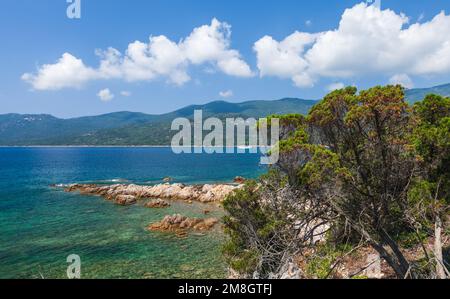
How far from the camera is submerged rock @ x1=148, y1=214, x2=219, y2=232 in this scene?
1251 inches

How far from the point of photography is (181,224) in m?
32.3

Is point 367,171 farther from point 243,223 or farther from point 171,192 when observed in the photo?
A: point 171,192

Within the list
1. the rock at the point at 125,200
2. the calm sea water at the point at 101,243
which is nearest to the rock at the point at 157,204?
the calm sea water at the point at 101,243

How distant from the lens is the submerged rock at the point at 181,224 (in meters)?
31.8

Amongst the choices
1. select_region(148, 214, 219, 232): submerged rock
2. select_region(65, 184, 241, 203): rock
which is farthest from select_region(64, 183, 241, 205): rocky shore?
select_region(148, 214, 219, 232): submerged rock

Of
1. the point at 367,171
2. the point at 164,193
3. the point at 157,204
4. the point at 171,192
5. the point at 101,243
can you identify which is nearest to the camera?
the point at 367,171

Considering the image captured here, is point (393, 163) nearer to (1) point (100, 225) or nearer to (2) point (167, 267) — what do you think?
(2) point (167, 267)

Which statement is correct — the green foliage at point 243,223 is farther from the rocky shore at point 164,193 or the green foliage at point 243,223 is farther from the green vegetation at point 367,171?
the rocky shore at point 164,193

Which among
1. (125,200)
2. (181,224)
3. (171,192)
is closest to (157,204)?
(125,200)

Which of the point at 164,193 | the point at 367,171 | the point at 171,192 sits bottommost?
the point at 164,193

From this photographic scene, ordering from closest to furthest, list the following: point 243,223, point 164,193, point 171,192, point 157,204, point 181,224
→ point 243,223 < point 181,224 < point 157,204 < point 171,192 < point 164,193

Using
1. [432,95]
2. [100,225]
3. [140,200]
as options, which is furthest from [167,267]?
[140,200]

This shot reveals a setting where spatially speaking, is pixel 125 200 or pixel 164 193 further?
pixel 164 193
